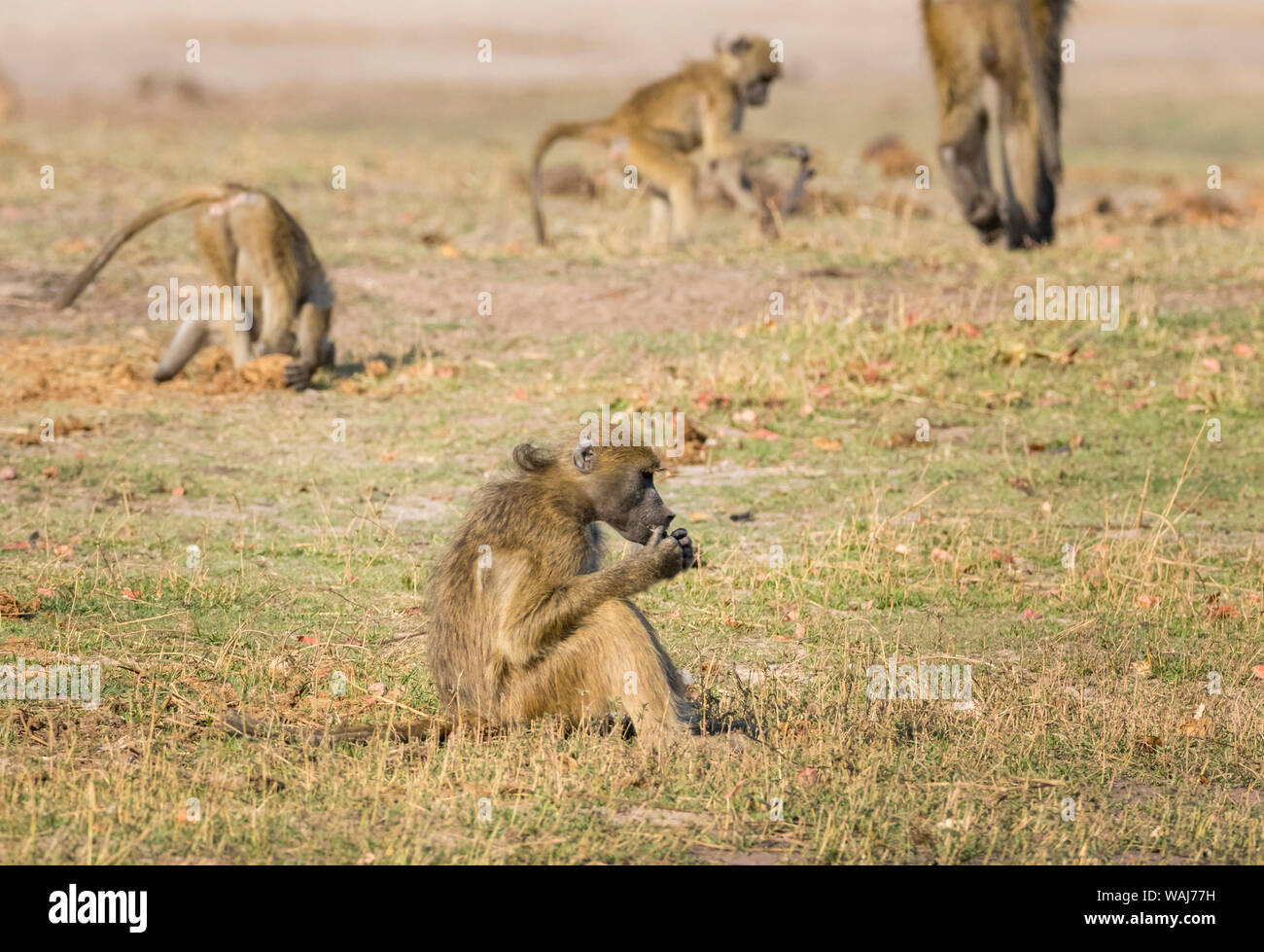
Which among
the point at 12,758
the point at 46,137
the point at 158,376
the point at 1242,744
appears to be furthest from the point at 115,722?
the point at 46,137

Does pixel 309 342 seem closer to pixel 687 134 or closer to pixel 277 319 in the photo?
pixel 277 319

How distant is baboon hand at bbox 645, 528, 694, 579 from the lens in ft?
17.8

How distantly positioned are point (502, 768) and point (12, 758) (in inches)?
64.9

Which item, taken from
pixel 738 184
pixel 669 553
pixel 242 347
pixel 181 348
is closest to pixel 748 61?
pixel 738 184

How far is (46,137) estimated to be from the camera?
2366 cm

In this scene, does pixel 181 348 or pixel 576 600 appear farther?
pixel 181 348

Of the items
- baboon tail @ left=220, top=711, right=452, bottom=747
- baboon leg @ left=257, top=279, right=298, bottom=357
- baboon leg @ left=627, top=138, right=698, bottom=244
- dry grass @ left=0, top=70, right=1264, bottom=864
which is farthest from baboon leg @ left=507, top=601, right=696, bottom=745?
Result: baboon leg @ left=627, top=138, right=698, bottom=244

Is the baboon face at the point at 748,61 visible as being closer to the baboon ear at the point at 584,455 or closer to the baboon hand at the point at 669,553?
the baboon ear at the point at 584,455

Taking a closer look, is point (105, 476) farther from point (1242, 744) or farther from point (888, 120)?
point (888, 120)

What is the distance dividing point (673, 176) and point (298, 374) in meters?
5.54

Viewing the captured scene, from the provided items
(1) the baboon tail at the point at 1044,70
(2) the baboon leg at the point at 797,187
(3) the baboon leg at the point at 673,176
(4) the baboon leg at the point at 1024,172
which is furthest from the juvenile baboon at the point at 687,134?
(1) the baboon tail at the point at 1044,70

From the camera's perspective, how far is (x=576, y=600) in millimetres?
5484

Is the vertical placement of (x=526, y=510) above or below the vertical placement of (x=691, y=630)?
above

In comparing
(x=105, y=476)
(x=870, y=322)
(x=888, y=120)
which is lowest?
(x=105, y=476)
